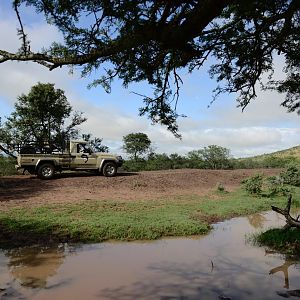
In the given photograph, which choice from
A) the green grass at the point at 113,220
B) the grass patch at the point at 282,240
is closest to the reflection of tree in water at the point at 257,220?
the green grass at the point at 113,220

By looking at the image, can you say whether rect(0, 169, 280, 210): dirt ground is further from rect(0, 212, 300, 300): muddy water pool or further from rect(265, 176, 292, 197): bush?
rect(0, 212, 300, 300): muddy water pool

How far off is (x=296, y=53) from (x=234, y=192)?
15983 mm

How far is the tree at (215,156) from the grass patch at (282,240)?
22.6m

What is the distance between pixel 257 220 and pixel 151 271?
7.60 meters

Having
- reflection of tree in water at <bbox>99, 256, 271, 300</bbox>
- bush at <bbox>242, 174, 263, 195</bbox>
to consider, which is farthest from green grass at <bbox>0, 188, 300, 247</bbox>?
reflection of tree in water at <bbox>99, 256, 271, 300</bbox>

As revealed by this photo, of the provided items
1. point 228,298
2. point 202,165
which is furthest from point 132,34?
point 202,165

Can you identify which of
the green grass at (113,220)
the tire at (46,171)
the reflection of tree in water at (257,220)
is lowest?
the reflection of tree in water at (257,220)

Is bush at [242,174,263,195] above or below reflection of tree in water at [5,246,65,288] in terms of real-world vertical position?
above

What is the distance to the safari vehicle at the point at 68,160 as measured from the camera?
21.7m

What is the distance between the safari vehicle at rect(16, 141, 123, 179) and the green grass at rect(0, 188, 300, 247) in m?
6.61

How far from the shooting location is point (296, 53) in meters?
5.99

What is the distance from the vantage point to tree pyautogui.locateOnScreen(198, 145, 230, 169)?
34438 millimetres

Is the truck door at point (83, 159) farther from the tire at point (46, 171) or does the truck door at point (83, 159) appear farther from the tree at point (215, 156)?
the tree at point (215, 156)

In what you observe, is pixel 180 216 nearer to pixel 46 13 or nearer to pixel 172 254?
pixel 172 254
